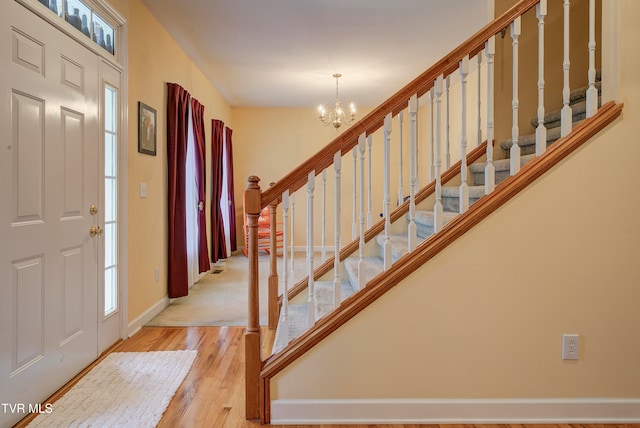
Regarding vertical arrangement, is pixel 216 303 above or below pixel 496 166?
below

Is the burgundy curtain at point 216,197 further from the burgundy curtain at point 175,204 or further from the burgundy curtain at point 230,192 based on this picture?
the burgundy curtain at point 175,204

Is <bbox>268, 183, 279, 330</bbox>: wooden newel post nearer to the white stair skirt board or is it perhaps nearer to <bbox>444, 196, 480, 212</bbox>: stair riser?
the white stair skirt board

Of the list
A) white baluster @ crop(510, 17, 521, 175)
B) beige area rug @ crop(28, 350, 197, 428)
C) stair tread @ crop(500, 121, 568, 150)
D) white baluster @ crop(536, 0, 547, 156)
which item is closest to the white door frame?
beige area rug @ crop(28, 350, 197, 428)

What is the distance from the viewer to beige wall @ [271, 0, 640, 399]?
1.67m

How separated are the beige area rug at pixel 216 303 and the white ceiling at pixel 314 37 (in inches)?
93.4

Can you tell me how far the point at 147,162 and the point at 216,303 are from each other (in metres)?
1.48

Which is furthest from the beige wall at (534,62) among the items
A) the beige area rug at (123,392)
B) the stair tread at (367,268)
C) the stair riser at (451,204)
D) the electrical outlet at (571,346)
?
the beige area rug at (123,392)

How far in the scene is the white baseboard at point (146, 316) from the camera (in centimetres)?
280

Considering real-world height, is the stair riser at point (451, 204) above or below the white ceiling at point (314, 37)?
below

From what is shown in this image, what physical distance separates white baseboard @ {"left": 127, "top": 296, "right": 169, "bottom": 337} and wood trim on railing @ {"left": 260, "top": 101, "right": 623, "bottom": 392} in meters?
1.63

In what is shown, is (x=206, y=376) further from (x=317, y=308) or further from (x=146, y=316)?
(x=146, y=316)

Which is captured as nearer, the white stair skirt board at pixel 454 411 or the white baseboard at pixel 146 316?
the white stair skirt board at pixel 454 411

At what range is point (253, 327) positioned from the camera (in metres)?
1.71

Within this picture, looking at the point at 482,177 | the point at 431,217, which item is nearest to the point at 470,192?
the point at 431,217
